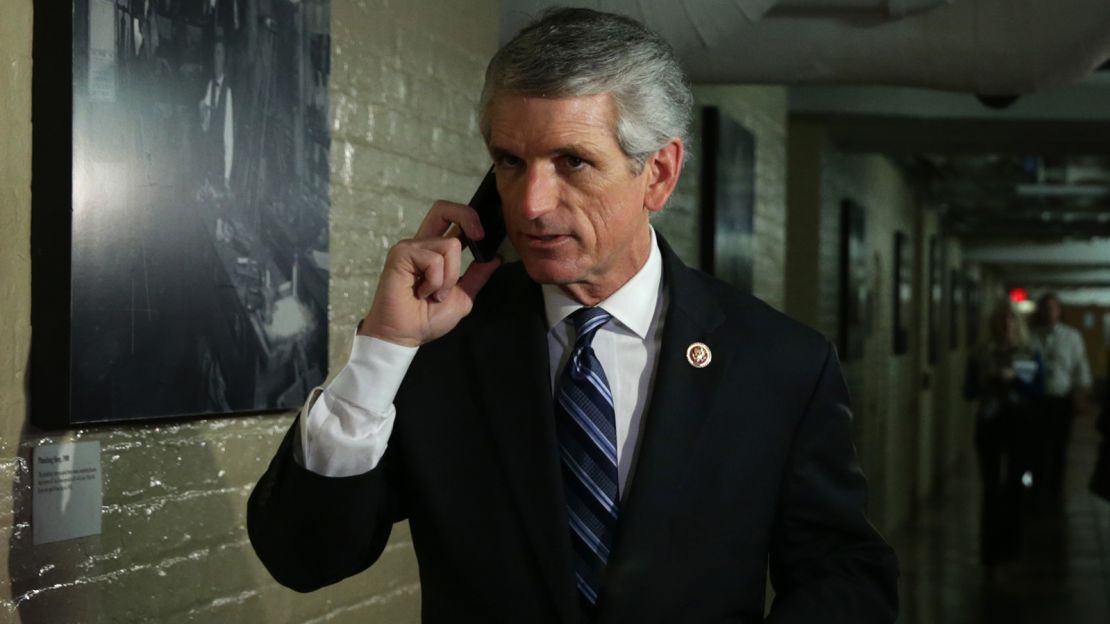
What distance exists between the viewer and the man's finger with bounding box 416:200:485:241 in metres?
1.70

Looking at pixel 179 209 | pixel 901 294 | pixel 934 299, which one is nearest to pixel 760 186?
pixel 179 209

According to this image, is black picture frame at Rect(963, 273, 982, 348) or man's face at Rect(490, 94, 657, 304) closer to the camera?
man's face at Rect(490, 94, 657, 304)

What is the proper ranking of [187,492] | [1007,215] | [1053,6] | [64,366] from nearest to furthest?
1. [64,366]
2. [187,492]
3. [1053,6]
4. [1007,215]

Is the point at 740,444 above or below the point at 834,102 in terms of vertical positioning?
below

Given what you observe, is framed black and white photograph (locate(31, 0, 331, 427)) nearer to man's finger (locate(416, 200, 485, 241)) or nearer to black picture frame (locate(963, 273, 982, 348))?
man's finger (locate(416, 200, 485, 241))

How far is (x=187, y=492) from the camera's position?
2.45 meters

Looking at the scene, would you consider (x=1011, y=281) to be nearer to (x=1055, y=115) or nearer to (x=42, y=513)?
(x=1055, y=115)

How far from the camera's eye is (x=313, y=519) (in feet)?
5.39

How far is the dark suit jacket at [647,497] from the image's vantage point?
1645 millimetres

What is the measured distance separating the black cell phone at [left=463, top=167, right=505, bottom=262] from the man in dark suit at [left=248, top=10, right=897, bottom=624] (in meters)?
0.03

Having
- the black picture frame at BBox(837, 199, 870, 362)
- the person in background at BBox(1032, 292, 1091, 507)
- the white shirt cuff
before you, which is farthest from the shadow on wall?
the person in background at BBox(1032, 292, 1091, 507)

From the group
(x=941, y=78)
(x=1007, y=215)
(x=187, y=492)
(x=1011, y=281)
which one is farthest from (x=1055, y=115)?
(x=1011, y=281)

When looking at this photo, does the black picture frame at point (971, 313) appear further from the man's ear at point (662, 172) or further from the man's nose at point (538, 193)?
the man's nose at point (538, 193)

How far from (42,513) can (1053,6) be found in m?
2.81
